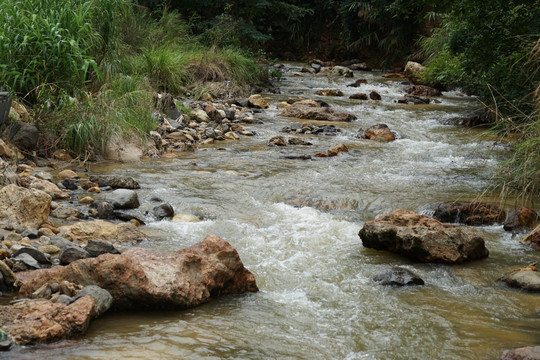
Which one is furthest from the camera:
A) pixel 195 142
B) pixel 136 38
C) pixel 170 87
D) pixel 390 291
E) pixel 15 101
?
pixel 136 38

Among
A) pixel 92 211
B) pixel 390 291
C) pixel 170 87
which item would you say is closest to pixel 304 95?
pixel 170 87

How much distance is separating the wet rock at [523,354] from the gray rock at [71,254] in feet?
8.65

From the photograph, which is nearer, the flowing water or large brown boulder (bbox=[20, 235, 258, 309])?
the flowing water

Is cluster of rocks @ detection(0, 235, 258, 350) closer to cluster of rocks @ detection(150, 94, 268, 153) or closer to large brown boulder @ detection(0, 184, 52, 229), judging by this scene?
large brown boulder @ detection(0, 184, 52, 229)

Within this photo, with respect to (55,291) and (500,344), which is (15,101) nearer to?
(55,291)

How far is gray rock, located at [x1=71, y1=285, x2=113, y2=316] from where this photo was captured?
3360 mm

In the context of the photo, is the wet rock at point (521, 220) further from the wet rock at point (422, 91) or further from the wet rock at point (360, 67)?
the wet rock at point (360, 67)

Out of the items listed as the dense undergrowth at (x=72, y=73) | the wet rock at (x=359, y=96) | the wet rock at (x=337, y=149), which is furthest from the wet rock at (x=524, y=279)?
the wet rock at (x=359, y=96)

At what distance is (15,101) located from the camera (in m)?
7.04

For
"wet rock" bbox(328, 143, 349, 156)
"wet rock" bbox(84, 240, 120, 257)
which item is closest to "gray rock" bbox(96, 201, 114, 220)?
"wet rock" bbox(84, 240, 120, 257)

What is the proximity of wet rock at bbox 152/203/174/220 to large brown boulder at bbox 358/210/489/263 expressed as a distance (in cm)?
177

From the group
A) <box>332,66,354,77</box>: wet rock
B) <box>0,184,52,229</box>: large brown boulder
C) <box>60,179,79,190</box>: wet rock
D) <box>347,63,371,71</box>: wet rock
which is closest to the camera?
<box>0,184,52,229</box>: large brown boulder

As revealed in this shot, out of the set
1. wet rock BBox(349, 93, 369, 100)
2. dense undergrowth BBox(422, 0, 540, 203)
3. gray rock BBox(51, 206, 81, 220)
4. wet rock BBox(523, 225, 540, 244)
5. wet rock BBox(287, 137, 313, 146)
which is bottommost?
wet rock BBox(287, 137, 313, 146)

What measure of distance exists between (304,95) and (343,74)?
13.9 ft
